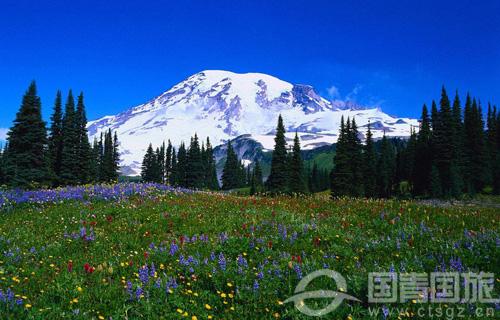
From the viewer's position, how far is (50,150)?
58094 mm

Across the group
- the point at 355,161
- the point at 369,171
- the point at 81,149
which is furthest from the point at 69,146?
the point at 369,171

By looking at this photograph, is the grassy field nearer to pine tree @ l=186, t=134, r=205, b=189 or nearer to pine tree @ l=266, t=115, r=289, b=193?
pine tree @ l=266, t=115, r=289, b=193

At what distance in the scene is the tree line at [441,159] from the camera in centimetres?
6469

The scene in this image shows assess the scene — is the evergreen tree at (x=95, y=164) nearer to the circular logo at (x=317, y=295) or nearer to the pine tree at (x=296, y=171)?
the pine tree at (x=296, y=171)

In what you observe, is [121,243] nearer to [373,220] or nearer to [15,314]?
[15,314]

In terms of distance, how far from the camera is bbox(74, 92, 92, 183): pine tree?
196 ft

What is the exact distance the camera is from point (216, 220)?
35.9 feet

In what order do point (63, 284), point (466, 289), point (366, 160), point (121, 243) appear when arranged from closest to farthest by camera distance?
point (466, 289) < point (63, 284) < point (121, 243) < point (366, 160)

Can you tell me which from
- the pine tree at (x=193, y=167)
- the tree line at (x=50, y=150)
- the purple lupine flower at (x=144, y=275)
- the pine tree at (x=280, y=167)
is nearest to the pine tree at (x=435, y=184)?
the pine tree at (x=280, y=167)

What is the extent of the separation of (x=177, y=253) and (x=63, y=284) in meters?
2.34

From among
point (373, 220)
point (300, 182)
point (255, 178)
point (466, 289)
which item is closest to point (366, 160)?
point (300, 182)

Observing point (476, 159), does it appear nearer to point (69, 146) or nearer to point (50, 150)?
point (69, 146)

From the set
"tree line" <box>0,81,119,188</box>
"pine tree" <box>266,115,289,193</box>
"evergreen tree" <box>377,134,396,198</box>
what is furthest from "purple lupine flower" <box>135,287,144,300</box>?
"evergreen tree" <box>377,134,396,198</box>

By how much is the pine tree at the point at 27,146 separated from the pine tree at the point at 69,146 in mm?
16279
